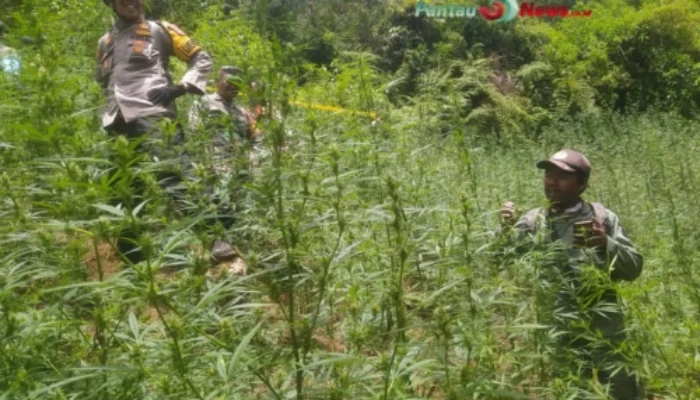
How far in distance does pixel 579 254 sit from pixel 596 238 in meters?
0.09

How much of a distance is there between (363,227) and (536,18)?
53.8 feet

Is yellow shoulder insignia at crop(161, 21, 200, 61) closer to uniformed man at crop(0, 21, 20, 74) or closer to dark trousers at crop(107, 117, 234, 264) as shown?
dark trousers at crop(107, 117, 234, 264)

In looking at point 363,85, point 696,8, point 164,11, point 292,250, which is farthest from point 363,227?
point 696,8

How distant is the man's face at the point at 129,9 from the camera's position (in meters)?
4.08

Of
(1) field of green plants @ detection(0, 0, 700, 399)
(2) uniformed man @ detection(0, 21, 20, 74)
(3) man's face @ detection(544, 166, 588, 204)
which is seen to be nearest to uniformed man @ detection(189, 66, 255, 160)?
(1) field of green plants @ detection(0, 0, 700, 399)

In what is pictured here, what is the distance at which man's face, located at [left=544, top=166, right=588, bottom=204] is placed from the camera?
2.98m

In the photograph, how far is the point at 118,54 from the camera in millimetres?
4078

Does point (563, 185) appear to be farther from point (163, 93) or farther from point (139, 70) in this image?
point (139, 70)

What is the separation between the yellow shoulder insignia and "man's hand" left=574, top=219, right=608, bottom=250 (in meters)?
2.57

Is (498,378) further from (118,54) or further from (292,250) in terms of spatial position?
(118,54)

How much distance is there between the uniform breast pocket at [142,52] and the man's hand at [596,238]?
2.69m

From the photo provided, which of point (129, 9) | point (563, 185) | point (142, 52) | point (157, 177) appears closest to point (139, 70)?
point (142, 52)

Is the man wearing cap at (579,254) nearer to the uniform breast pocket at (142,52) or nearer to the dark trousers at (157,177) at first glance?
the dark trousers at (157,177)

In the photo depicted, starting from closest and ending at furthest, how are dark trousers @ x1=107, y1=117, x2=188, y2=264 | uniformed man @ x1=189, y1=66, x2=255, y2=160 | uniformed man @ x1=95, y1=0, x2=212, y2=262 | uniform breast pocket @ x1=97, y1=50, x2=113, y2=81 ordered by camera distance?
1. dark trousers @ x1=107, y1=117, x2=188, y2=264
2. uniformed man @ x1=189, y1=66, x2=255, y2=160
3. uniformed man @ x1=95, y1=0, x2=212, y2=262
4. uniform breast pocket @ x1=97, y1=50, x2=113, y2=81
